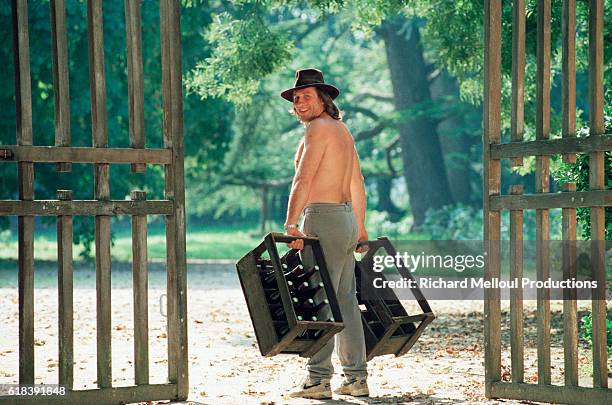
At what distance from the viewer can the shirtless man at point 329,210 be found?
23.1 ft

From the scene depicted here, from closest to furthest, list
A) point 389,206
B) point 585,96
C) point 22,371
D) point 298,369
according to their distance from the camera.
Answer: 1. point 22,371
2. point 298,369
3. point 585,96
4. point 389,206

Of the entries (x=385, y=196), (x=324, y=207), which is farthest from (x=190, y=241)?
(x=324, y=207)

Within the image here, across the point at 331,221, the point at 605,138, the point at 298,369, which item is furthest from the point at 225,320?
the point at 605,138

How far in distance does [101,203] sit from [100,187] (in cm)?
11

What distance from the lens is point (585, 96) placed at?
27531mm

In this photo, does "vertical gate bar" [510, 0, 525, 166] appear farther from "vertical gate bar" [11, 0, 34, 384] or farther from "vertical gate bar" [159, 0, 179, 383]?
"vertical gate bar" [11, 0, 34, 384]

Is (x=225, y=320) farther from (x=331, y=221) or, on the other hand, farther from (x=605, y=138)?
(x=605, y=138)

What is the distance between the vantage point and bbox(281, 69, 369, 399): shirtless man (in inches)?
278

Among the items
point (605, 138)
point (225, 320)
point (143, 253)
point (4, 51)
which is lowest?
point (225, 320)

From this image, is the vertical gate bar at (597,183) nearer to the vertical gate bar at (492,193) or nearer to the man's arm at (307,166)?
the vertical gate bar at (492,193)

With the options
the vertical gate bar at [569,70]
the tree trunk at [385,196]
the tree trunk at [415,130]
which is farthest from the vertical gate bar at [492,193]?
the tree trunk at [385,196]

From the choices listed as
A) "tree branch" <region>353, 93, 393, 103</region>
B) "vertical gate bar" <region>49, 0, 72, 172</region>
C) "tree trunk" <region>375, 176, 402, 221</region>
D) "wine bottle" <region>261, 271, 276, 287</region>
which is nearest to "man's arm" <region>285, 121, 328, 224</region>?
"wine bottle" <region>261, 271, 276, 287</region>

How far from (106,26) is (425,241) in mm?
7795

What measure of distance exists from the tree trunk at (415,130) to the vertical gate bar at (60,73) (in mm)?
20070
